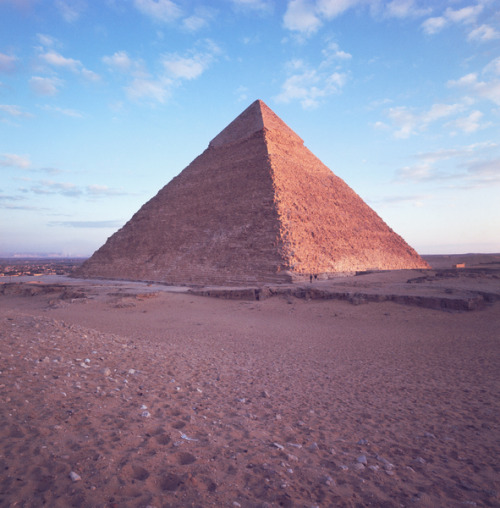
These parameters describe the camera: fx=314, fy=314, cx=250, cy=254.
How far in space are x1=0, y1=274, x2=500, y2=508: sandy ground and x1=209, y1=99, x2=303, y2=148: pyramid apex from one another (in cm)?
2928

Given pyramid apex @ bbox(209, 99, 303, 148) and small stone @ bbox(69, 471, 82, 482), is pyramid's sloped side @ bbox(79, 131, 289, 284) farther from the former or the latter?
small stone @ bbox(69, 471, 82, 482)

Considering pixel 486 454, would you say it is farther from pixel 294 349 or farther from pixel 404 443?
pixel 294 349

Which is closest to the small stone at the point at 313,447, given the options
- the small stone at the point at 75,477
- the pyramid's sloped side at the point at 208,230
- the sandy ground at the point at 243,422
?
the sandy ground at the point at 243,422

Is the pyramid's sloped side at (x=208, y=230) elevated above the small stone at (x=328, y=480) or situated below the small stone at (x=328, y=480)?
above

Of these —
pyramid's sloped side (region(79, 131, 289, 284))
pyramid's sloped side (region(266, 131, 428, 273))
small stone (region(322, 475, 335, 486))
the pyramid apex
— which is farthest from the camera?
the pyramid apex

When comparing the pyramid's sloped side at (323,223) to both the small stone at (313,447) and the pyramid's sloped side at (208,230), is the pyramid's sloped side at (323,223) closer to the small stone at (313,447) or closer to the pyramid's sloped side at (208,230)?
the pyramid's sloped side at (208,230)

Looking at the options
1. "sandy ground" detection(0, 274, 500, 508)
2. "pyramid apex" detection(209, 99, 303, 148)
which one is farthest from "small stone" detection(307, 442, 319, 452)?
"pyramid apex" detection(209, 99, 303, 148)

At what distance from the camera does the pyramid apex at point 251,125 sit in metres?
31.9

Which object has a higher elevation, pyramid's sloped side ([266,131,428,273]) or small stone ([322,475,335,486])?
pyramid's sloped side ([266,131,428,273])

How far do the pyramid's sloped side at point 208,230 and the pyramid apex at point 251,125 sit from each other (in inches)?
47.1

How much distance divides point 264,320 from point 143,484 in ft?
23.9

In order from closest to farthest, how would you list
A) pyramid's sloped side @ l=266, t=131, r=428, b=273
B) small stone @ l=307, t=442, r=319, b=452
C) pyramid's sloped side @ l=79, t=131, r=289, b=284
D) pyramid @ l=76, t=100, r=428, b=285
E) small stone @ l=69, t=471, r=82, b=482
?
small stone @ l=69, t=471, r=82, b=482
small stone @ l=307, t=442, r=319, b=452
pyramid's sloped side @ l=79, t=131, r=289, b=284
pyramid @ l=76, t=100, r=428, b=285
pyramid's sloped side @ l=266, t=131, r=428, b=273

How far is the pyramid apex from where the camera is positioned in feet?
105

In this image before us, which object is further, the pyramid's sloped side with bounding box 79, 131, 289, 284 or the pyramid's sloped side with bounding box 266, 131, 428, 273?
the pyramid's sloped side with bounding box 266, 131, 428, 273
